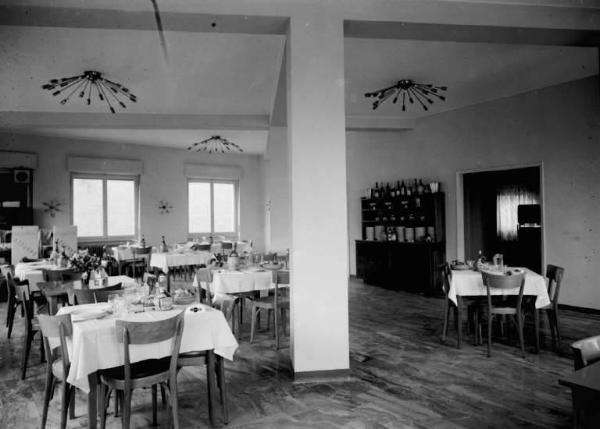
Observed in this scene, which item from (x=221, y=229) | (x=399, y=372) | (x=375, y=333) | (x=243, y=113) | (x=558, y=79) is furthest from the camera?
(x=221, y=229)

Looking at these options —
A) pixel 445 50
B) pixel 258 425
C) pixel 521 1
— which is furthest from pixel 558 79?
pixel 258 425

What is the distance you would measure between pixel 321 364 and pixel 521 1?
4.12 metres

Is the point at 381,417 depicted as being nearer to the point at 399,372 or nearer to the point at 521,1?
the point at 399,372

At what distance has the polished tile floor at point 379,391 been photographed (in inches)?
121

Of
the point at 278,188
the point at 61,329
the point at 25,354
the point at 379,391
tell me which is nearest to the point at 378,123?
the point at 278,188

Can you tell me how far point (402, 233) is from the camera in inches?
344

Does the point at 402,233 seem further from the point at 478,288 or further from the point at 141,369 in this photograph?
the point at 141,369

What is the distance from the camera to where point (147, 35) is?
4953 millimetres

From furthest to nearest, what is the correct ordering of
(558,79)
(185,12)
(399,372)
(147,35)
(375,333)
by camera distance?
(558,79) → (375,333) → (147,35) → (399,372) → (185,12)

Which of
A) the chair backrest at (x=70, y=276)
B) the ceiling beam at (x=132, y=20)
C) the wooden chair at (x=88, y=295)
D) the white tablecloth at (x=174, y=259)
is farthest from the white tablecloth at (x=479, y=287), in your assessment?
the white tablecloth at (x=174, y=259)

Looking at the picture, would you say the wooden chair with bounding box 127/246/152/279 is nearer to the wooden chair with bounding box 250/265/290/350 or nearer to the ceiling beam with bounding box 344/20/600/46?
the wooden chair with bounding box 250/265/290/350

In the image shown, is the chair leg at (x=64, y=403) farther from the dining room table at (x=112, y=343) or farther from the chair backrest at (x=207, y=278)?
the chair backrest at (x=207, y=278)

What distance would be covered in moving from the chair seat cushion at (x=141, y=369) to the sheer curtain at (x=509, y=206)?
8264 millimetres

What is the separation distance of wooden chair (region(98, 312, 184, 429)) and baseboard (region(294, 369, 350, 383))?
1.34m
